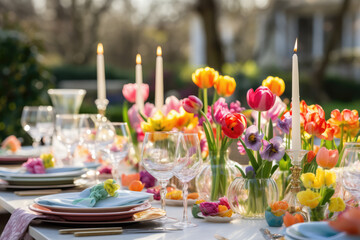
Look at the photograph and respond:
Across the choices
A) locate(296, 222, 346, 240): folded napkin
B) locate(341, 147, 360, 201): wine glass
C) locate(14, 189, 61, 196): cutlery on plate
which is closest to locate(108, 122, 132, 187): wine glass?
locate(14, 189, 61, 196): cutlery on plate

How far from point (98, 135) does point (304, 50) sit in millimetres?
21921

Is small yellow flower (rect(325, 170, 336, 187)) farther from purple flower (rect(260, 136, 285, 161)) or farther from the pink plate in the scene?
the pink plate

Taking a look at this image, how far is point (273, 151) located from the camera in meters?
1.87

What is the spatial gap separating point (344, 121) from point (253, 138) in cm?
34

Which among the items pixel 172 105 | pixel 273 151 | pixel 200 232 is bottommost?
pixel 200 232

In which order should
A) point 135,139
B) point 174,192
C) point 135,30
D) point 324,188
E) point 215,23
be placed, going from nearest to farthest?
1. point 324,188
2. point 174,192
3. point 135,139
4. point 215,23
5. point 135,30

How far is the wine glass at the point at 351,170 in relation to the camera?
1606mm

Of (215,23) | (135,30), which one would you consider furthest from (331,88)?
(135,30)

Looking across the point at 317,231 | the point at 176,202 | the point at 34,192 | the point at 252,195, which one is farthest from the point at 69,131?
the point at 317,231

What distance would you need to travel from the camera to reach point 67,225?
1.82 metres

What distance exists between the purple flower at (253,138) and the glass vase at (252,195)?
0.11 meters

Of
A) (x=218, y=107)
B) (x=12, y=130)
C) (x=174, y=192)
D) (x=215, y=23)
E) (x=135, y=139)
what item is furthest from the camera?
(x=215, y=23)

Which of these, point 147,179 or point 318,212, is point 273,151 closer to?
point 318,212

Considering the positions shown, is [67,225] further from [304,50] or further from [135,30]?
[135,30]
